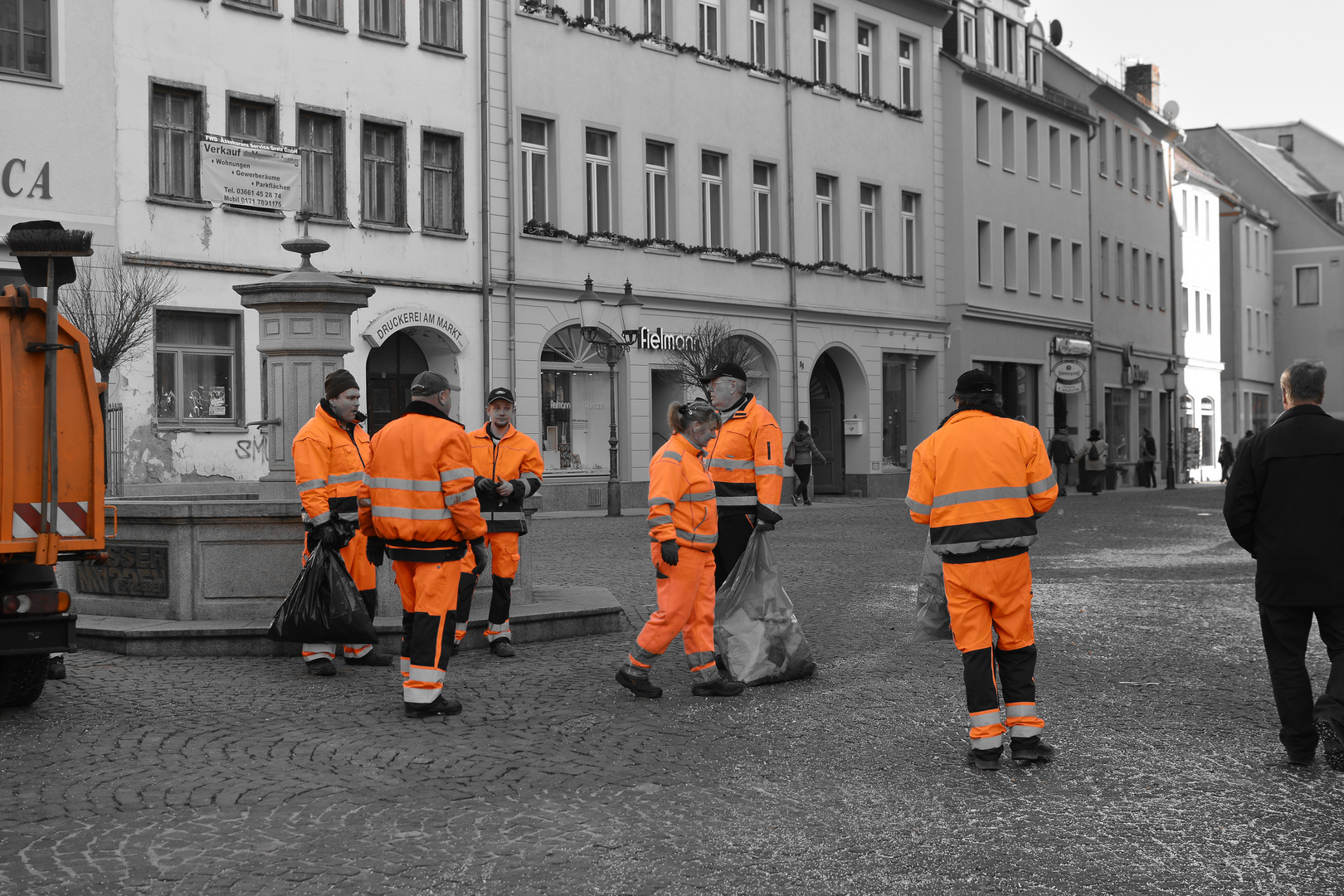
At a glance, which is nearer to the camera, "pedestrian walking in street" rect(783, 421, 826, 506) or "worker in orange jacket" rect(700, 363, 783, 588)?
"worker in orange jacket" rect(700, 363, 783, 588)

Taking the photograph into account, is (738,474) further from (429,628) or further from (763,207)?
(763,207)

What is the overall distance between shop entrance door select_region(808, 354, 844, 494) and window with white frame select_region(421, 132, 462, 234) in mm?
11657

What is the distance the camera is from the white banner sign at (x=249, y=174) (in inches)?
925

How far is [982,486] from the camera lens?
22.1 ft

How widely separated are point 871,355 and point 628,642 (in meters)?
26.2

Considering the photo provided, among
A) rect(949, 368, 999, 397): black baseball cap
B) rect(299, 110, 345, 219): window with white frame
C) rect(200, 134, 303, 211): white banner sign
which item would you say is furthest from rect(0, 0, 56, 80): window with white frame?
rect(949, 368, 999, 397): black baseball cap

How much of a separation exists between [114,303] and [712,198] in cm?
1436

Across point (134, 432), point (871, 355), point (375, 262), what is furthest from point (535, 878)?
point (871, 355)

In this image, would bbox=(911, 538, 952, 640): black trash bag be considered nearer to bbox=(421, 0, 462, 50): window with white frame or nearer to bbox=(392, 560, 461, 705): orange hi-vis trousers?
bbox=(392, 560, 461, 705): orange hi-vis trousers

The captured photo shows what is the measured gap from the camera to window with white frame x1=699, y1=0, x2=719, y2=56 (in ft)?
105

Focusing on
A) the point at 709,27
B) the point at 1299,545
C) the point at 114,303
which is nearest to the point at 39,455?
the point at 1299,545

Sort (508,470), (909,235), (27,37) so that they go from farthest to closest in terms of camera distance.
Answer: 1. (909,235)
2. (27,37)
3. (508,470)

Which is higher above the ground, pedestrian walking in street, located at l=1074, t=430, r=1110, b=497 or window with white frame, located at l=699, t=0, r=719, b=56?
window with white frame, located at l=699, t=0, r=719, b=56

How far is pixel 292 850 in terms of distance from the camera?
543 cm
